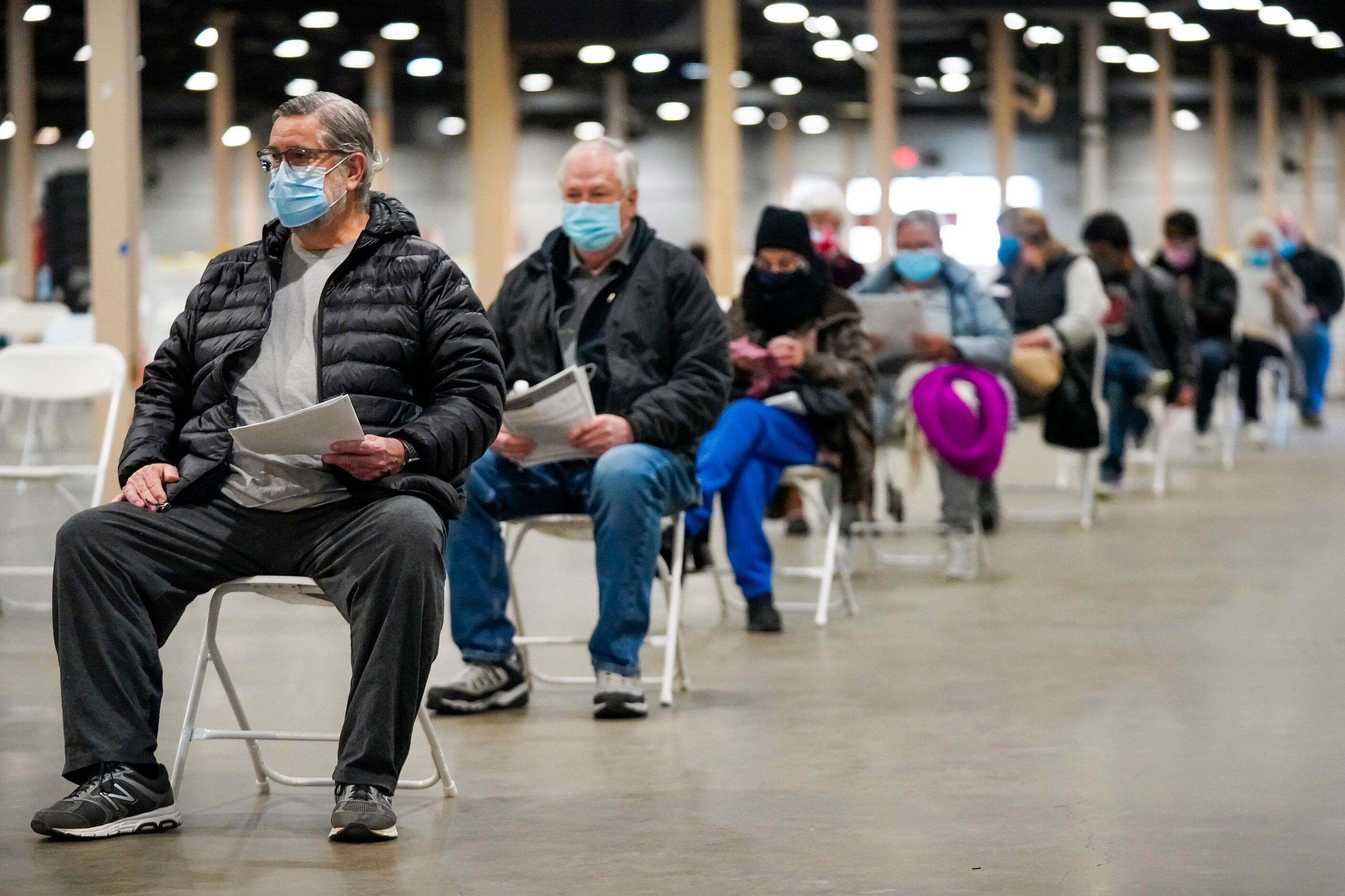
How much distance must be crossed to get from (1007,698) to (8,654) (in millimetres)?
2704

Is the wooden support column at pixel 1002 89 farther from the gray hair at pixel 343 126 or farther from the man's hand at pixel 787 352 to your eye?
the gray hair at pixel 343 126

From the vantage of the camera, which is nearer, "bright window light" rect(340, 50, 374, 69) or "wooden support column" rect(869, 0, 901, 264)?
"wooden support column" rect(869, 0, 901, 264)

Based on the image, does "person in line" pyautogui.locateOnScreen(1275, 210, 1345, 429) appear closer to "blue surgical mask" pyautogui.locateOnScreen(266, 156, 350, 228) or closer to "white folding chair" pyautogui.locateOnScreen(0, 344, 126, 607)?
"white folding chair" pyautogui.locateOnScreen(0, 344, 126, 607)

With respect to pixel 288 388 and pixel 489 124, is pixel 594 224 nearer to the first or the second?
pixel 288 388

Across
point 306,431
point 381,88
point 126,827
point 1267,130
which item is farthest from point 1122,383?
point 1267,130

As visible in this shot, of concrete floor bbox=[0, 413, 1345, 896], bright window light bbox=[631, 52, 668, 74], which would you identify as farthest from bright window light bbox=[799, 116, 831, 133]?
concrete floor bbox=[0, 413, 1345, 896]

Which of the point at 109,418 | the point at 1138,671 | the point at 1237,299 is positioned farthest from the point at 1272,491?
the point at 109,418

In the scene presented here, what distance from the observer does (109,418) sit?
5.20m

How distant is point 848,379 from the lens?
18.0ft

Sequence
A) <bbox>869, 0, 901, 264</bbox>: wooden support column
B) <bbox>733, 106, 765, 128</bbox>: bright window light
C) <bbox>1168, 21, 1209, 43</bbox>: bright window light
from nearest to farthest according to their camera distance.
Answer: <bbox>869, 0, 901, 264</bbox>: wooden support column
<bbox>1168, 21, 1209, 43</bbox>: bright window light
<bbox>733, 106, 765, 128</bbox>: bright window light

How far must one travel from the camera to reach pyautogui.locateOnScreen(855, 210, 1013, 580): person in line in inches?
253

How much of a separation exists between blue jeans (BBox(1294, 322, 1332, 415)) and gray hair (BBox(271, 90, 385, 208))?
11.2m

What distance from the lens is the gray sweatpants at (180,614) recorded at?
2986mm

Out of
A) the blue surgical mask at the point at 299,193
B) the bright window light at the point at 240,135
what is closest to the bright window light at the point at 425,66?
the bright window light at the point at 240,135
